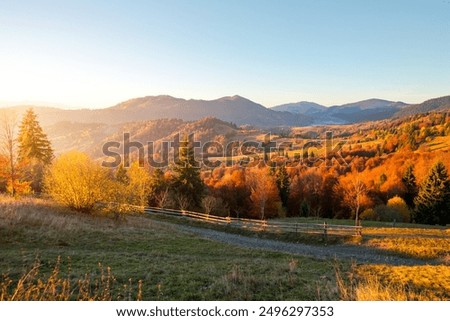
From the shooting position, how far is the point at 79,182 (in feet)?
91.0

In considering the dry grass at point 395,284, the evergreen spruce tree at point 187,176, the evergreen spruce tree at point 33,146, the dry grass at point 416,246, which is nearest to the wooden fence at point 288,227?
the dry grass at point 416,246

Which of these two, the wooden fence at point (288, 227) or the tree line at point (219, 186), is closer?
the wooden fence at point (288, 227)

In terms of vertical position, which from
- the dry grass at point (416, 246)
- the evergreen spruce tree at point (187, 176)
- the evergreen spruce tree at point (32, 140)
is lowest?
the dry grass at point (416, 246)

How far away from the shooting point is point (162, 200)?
48.1 meters

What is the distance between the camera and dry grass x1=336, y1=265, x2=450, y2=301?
6.66 metres

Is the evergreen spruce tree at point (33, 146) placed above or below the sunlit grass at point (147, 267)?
above

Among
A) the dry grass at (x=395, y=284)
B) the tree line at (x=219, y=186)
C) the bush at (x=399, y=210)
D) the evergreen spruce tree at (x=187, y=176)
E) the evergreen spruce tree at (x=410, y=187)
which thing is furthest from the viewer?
the evergreen spruce tree at (x=410, y=187)

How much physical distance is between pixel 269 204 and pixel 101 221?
41253 mm

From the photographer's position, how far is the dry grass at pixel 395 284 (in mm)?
6656

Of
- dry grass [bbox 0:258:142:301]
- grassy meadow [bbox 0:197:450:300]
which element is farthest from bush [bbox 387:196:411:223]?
dry grass [bbox 0:258:142:301]

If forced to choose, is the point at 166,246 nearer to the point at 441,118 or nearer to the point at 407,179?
the point at 407,179

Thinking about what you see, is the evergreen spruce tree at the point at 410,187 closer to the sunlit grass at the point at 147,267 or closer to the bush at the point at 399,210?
the bush at the point at 399,210

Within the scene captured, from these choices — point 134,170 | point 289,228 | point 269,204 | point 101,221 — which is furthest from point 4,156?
point 269,204

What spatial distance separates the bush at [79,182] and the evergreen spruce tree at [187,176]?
65.0 ft
